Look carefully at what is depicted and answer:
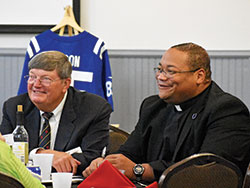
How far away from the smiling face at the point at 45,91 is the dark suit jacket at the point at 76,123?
61 mm

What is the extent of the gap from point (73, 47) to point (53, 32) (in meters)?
0.20

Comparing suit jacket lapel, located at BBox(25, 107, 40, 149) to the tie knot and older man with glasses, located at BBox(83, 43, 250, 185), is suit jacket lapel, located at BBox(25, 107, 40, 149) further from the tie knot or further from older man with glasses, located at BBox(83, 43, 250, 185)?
older man with glasses, located at BBox(83, 43, 250, 185)

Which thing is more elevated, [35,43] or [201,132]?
[35,43]

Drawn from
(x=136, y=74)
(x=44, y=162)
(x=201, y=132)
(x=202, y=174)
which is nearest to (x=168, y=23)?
(x=136, y=74)

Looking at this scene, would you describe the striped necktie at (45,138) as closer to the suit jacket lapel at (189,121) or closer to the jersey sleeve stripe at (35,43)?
the suit jacket lapel at (189,121)

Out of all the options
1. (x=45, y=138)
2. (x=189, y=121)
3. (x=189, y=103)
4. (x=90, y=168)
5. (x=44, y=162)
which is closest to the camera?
(x=44, y=162)

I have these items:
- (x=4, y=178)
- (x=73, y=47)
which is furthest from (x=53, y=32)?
(x=4, y=178)

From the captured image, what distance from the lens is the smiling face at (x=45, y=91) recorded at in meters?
2.84

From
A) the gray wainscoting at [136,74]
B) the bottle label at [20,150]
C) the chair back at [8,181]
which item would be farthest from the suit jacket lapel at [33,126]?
the gray wainscoting at [136,74]

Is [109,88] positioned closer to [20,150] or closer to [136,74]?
[136,74]

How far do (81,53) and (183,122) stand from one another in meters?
1.63

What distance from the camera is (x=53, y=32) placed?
3957 millimetres

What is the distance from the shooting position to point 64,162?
244 centimetres

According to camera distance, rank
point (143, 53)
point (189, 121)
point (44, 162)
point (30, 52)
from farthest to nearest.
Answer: point (143, 53), point (30, 52), point (189, 121), point (44, 162)
